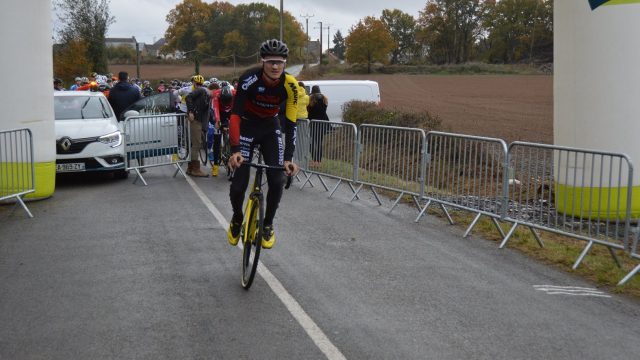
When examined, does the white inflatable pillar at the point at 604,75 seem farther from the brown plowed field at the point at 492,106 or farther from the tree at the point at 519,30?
the tree at the point at 519,30

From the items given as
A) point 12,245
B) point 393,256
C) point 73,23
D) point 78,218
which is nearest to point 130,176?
point 78,218

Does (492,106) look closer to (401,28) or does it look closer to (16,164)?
(16,164)

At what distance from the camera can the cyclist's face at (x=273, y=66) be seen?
661 cm

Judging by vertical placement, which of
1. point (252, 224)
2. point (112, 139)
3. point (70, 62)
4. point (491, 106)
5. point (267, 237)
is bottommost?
point (267, 237)

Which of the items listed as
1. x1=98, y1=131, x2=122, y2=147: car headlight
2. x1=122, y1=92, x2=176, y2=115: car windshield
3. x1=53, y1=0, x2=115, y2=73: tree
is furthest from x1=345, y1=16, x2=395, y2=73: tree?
x1=98, y1=131, x2=122, y2=147: car headlight

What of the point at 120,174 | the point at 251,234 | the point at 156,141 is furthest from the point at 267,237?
the point at 156,141

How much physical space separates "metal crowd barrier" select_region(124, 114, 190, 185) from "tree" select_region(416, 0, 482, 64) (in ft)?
390

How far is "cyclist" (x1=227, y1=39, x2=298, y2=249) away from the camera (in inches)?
Answer: 262

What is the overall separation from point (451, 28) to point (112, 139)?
124 m

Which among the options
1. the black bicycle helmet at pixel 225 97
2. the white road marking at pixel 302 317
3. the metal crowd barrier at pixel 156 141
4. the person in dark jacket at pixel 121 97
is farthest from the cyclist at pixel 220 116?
the white road marking at pixel 302 317

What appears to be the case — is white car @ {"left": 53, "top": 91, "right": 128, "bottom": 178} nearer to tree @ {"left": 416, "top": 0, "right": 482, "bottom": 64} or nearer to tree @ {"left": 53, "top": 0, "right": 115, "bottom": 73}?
tree @ {"left": 53, "top": 0, "right": 115, "bottom": 73}

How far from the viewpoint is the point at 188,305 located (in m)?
6.20

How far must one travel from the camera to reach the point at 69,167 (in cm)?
1359

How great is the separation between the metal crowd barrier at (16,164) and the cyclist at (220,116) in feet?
14.7
